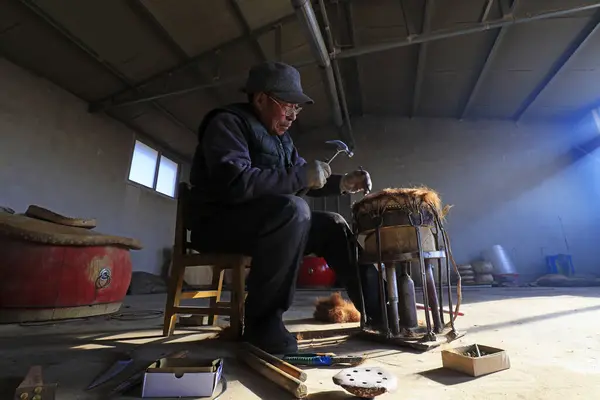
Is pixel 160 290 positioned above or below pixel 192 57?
below

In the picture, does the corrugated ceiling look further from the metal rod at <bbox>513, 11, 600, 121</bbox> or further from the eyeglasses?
the eyeglasses

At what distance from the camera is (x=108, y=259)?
8.47ft

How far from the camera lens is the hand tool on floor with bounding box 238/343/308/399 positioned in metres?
0.80

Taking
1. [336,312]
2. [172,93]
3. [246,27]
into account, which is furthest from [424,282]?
[172,93]

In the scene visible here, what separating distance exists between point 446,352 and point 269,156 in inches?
38.2

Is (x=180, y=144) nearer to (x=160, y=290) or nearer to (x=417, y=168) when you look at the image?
(x=160, y=290)

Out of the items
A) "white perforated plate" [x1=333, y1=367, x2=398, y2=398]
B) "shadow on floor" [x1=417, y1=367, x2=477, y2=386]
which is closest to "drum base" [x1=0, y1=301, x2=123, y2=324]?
"white perforated plate" [x1=333, y1=367, x2=398, y2=398]

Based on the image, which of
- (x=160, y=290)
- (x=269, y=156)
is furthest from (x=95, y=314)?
(x=160, y=290)

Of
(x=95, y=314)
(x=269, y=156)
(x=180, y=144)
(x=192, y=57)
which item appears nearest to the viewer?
(x=269, y=156)

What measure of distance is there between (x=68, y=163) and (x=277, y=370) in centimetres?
498

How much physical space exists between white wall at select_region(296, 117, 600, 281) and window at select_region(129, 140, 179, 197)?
137 inches

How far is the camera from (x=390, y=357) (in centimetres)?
115

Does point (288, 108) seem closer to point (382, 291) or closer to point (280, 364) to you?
point (382, 291)

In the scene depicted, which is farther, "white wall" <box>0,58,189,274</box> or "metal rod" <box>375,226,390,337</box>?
"white wall" <box>0,58,189,274</box>
